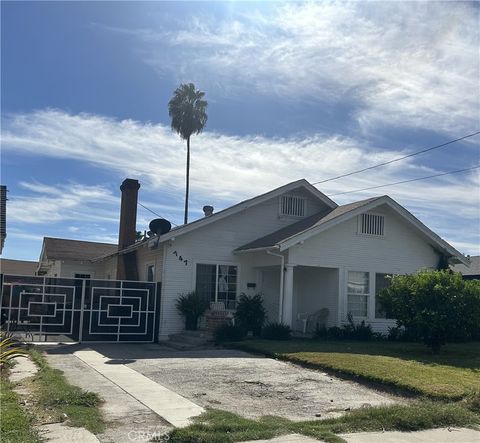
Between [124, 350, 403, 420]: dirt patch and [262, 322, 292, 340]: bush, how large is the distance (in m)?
3.49

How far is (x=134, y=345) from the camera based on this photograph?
1642 cm

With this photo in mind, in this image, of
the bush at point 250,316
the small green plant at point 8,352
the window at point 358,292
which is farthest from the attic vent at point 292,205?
the small green plant at point 8,352

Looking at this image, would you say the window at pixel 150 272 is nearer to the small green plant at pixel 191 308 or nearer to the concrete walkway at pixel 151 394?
the small green plant at pixel 191 308

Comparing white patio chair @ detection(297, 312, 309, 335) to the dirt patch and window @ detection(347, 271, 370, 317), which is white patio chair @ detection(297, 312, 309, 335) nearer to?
window @ detection(347, 271, 370, 317)

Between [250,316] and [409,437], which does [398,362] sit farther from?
[250,316]

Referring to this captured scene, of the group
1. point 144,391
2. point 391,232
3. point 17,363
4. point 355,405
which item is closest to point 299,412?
point 355,405

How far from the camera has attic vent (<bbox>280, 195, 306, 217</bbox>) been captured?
2125 centimetres

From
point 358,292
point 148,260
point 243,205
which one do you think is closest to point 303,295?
point 358,292

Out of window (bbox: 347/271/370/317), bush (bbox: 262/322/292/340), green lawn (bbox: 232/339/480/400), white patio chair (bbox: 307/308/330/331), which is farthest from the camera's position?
window (bbox: 347/271/370/317)

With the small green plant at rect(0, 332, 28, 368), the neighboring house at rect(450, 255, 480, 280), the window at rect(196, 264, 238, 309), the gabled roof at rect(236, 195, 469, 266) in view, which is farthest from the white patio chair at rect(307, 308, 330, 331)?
the neighboring house at rect(450, 255, 480, 280)

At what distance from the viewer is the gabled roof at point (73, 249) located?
101ft

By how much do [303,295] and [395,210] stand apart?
4512mm

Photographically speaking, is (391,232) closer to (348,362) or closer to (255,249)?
(255,249)

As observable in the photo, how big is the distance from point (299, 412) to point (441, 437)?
1.91m
